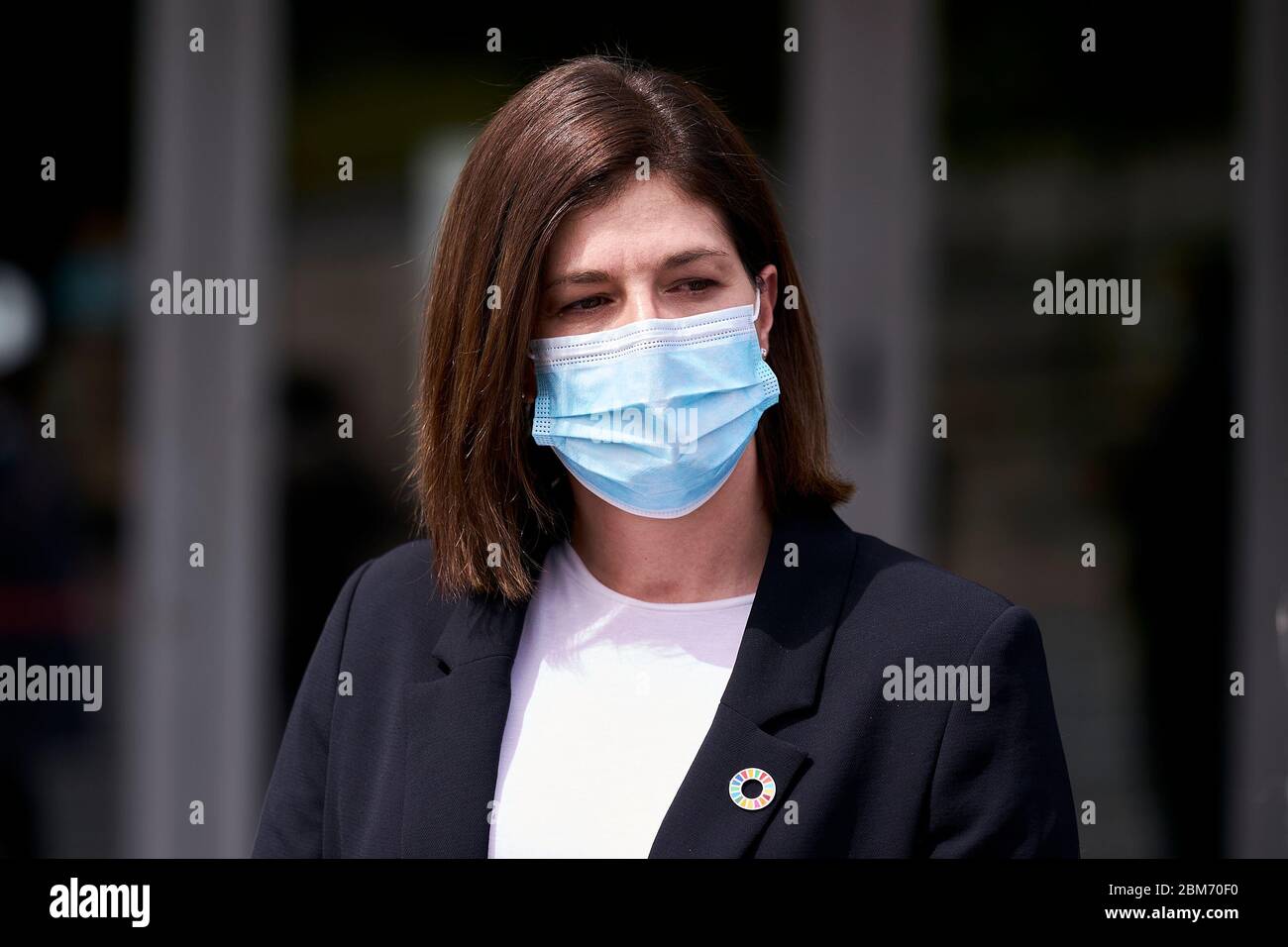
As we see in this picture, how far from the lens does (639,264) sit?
1660mm

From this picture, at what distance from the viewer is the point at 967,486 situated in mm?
3916

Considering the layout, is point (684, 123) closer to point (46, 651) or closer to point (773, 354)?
point (773, 354)

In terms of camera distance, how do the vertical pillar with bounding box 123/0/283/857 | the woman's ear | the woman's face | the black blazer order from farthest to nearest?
1. the vertical pillar with bounding box 123/0/283/857
2. the woman's ear
3. the woman's face
4. the black blazer

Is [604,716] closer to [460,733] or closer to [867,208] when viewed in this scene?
[460,733]

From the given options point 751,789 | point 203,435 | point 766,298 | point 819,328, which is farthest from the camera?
point 203,435

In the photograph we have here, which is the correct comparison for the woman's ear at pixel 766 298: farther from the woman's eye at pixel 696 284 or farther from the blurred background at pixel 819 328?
the blurred background at pixel 819 328

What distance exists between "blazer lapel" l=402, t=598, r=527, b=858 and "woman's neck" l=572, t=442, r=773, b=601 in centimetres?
15

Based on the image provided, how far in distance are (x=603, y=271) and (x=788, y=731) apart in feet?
2.04

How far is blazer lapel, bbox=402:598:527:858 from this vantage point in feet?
5.30

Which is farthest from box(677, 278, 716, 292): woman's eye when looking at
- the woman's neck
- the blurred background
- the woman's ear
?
the blurred background

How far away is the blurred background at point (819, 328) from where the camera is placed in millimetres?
3779

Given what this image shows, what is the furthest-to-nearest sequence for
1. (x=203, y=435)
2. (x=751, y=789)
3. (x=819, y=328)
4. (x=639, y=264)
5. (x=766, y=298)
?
1. (x=203, y=435)
2. (x=819, y=328)
3. (x=766, y=298)
4. (x=639, y=264)
5. (x=751, y=789)

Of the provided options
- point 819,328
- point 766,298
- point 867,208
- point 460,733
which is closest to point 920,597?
point 766,298

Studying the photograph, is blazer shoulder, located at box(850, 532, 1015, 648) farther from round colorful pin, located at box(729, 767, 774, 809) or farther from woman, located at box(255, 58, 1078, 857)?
round colorful pin, located at box(729, 767, 774, 809)
